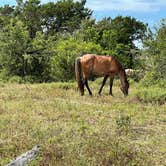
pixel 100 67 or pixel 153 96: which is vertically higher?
pixel 100 67

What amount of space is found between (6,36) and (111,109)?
15.0 metres

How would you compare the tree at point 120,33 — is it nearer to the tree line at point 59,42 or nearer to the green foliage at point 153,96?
the tree line at point 59,42

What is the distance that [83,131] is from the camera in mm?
8195

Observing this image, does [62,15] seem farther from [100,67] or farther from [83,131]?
[83,131]

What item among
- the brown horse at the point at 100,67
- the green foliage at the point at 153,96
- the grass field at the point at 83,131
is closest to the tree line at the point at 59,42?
the brown horse at the point at 100,67

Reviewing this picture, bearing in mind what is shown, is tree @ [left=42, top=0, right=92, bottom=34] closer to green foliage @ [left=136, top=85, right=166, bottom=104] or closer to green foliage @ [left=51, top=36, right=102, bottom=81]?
green foliage @ [left=51, top=36, right=102, bottom=81]

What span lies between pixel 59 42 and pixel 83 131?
19851 mm

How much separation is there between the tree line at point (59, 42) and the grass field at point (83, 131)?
5.84m

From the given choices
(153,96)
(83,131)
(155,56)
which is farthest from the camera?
(155,56)

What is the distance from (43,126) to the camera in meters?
8.64

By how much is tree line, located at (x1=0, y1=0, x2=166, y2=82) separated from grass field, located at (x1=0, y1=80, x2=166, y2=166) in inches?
230

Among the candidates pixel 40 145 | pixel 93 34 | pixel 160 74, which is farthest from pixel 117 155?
pixel 93 34

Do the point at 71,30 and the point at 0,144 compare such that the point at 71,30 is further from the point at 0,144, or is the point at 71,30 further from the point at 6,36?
the point at 0,144

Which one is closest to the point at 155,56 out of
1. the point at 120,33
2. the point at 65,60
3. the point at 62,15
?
the point at 65,60
